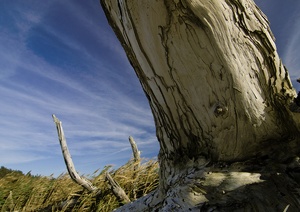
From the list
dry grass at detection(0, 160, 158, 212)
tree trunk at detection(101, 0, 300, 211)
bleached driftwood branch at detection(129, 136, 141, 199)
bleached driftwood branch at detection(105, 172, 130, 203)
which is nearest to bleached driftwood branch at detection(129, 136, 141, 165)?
bleached driftwood branch at detection(129, 136, 141, 199)

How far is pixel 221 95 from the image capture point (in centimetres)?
180

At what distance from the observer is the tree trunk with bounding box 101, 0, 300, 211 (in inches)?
67.9

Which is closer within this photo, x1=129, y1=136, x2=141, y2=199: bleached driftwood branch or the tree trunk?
the tree trunk

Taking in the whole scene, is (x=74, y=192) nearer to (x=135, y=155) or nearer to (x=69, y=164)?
(x=69, y=164)

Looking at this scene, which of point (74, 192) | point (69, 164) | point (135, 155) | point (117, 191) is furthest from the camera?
point (135, 155)

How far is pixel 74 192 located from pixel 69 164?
0.62 meters

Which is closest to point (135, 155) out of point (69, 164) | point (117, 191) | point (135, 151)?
point (135, 151)

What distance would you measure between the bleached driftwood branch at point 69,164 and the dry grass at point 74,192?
6.9 inches

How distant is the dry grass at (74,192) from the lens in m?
6.08

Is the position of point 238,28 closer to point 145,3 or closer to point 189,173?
point 145,3

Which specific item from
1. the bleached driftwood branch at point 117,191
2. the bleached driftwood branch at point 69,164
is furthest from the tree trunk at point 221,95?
the bleached driftwood branch at point 69,164

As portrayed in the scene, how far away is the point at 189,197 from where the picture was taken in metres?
1.81

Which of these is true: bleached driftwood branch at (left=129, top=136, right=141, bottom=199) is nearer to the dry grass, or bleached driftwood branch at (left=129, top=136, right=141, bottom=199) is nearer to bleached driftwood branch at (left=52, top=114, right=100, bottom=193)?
the dry grass

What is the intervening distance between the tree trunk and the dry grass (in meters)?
4.38
